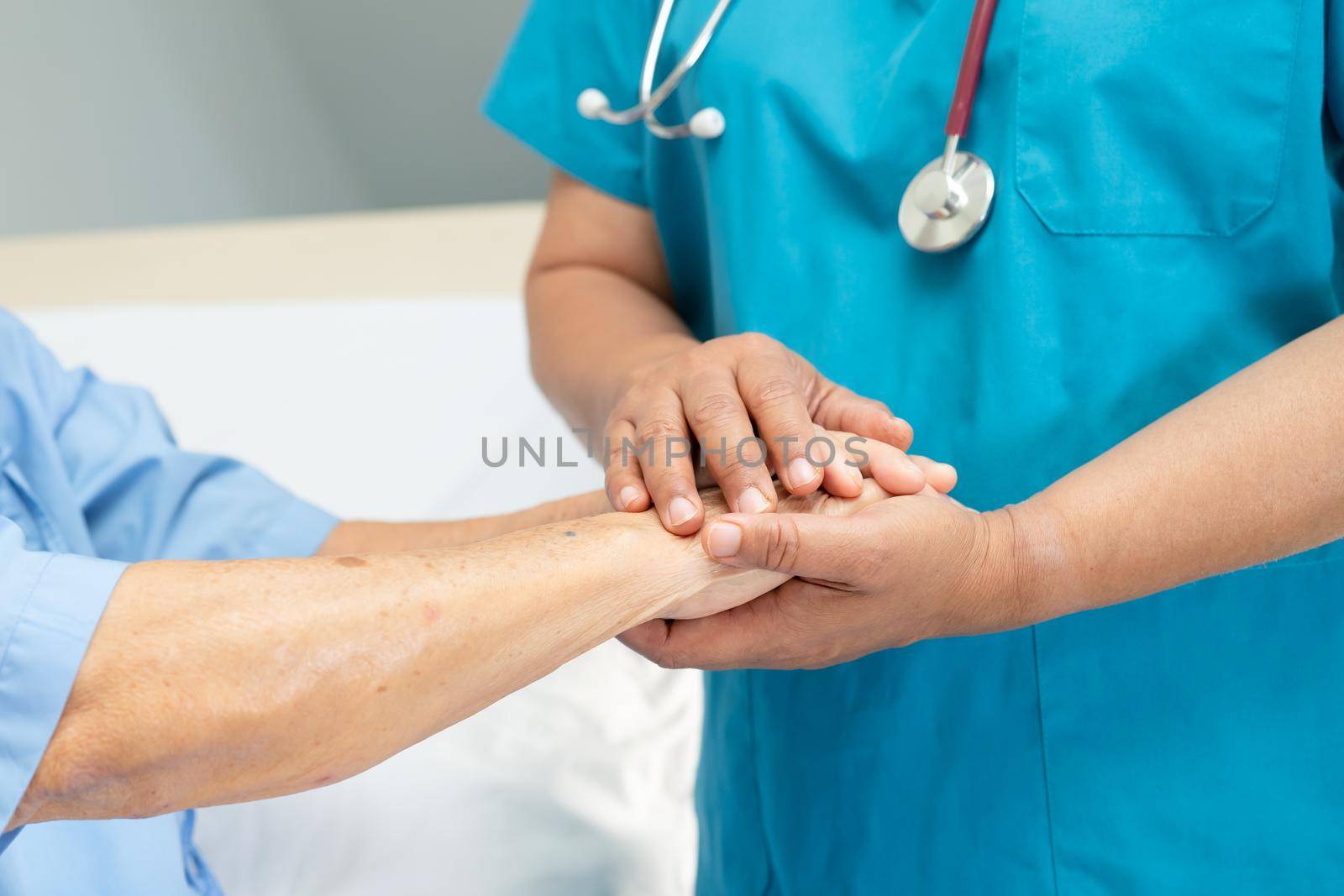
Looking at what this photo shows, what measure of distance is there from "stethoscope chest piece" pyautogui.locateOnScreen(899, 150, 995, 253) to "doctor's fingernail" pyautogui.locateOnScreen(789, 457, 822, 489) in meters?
0.16

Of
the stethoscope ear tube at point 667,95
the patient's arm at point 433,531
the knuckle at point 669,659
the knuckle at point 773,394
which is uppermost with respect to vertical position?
the stethoscope ear tube at point 667,95

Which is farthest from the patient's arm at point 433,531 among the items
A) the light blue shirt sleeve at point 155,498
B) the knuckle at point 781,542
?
the knuckle at point 781,542

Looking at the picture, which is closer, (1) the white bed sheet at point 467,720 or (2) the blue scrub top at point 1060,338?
(2) the blue scrub top at point 1060,338

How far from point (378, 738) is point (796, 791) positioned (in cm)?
38

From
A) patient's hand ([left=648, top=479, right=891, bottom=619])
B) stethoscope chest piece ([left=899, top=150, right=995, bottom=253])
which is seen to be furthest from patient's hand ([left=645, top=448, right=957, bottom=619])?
stethoscope chest piece ([left=899, top=150, right=995, bottom=253])

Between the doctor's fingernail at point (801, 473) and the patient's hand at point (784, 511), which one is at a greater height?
the doctor's fingernail at point (801, 473)

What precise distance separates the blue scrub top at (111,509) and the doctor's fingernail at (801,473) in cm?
42

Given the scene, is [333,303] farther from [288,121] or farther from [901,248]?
[288,121]

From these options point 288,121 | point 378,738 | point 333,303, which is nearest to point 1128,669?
point 378,738

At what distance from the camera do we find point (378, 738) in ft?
1.97

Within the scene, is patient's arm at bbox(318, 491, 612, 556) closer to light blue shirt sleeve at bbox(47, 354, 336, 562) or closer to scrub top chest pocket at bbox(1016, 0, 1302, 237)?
light blue shirt sleeve at bbox(47, 354, 336, 562)

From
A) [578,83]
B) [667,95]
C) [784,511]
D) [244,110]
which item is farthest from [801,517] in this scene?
[244,110]

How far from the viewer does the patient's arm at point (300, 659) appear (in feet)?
1.72

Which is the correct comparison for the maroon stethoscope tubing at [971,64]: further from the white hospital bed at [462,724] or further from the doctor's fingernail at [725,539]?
the white hospital bed at [462,724]
